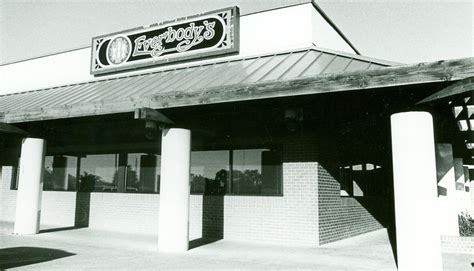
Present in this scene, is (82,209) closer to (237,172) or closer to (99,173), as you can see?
(99,173)

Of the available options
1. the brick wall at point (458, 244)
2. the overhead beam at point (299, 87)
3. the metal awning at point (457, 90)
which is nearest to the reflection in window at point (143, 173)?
the overhead beam at point (299, 87)

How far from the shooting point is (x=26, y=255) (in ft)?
27.8

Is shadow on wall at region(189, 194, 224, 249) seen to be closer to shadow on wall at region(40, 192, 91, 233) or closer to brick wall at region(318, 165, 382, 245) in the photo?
brick wall at region(318, 165, 382, 245)

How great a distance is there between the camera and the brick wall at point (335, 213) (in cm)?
1084

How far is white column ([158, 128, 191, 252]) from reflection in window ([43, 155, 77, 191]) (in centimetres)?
668

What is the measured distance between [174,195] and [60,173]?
766cm

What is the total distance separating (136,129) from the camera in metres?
13.2

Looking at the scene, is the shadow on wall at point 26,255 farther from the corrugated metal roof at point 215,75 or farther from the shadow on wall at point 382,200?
the shadow on wall at point 382,200

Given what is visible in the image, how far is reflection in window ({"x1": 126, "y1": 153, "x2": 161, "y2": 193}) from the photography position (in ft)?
42.9

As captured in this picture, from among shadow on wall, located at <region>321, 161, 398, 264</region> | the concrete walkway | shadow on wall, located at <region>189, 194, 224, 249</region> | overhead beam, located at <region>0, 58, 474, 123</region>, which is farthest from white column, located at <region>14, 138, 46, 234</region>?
shadow on wall, located at <region>321, 161, 398, 264</region>

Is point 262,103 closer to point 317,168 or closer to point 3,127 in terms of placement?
point 317,168

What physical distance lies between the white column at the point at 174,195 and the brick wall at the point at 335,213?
3.53 m

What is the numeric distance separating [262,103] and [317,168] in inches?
121

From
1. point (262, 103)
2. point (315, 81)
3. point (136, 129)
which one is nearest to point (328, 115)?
point (262, 103)
